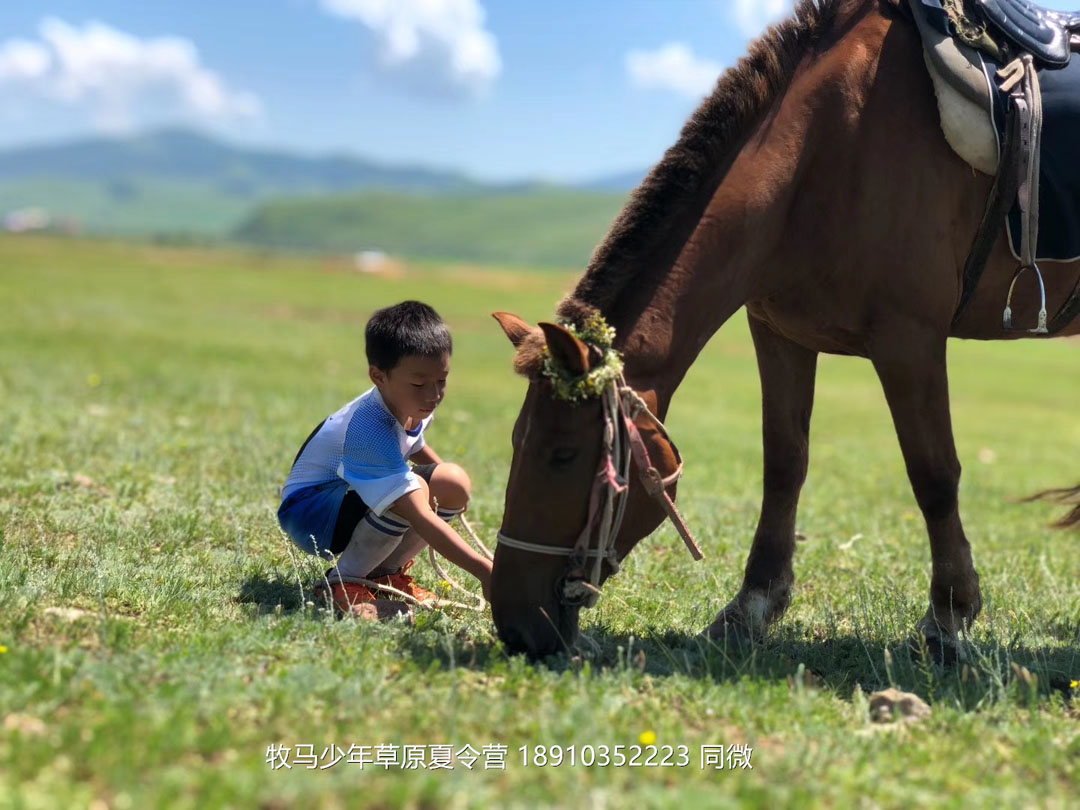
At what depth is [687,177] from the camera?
4.12m

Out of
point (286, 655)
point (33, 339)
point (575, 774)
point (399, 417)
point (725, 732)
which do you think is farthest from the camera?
point (33, 339)

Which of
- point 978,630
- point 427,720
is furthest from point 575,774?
point 978,630

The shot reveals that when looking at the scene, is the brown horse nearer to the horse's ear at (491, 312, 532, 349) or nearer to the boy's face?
the horse's ear at (491, 312, 532, 349)

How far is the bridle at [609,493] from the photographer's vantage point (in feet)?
12.5

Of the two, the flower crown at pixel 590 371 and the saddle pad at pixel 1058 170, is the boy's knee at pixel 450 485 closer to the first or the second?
the flower crown at pixel 590 371

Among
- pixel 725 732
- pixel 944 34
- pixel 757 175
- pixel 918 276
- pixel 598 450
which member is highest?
pixel 944 34

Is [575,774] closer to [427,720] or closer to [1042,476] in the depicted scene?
[427,720]

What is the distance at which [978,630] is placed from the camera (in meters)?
4.79

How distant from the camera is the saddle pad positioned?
4.46 meters

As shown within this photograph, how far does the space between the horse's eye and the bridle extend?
0.12 meters

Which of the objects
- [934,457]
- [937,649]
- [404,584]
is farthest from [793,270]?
[404,584]

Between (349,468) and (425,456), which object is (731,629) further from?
(349,468)

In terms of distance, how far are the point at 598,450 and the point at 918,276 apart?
157 centimetres

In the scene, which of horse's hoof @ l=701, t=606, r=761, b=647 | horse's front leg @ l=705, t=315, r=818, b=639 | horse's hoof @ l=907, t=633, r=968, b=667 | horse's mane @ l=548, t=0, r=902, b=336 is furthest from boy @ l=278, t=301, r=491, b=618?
horse's hoof @ l=907, t=633, r=968, b=667
